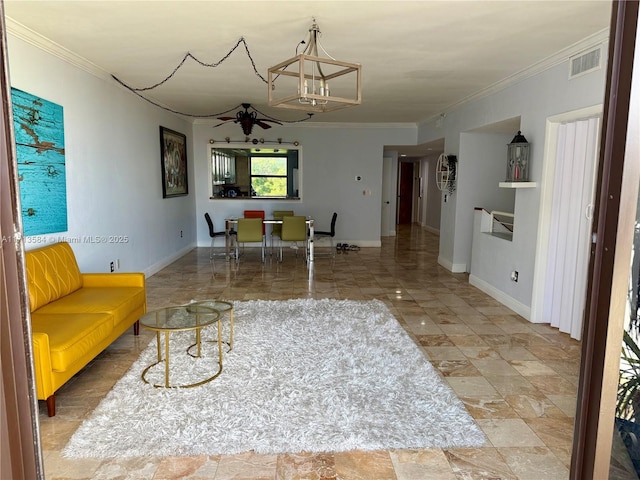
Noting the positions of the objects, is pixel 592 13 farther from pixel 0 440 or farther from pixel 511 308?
pixel 0 440

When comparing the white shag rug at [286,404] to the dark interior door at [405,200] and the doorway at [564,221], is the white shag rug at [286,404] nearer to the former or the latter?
the doorway at [564,221]

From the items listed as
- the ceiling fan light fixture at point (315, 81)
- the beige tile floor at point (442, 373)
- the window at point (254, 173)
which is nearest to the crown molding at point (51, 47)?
the ceiling fan light fixture at point (315, 81)

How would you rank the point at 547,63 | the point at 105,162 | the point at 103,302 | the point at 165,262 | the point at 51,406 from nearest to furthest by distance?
1. the point at 51,406
2. the point at 103,302
3. the point at 547,63
4. the point at 105,162
5. the point at 165,262

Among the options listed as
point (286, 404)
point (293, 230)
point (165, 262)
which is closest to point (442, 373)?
point (286, 404)

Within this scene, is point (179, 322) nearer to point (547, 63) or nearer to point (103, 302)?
point (103, 302)

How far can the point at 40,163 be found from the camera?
3369mm

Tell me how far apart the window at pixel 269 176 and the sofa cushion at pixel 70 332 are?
6729mm

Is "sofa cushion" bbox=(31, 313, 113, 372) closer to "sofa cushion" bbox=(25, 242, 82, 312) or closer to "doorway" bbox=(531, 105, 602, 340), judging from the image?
"sofa cushion" bbox=(25, 242, 82, 312)

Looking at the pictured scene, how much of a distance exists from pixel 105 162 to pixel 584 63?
178 inches

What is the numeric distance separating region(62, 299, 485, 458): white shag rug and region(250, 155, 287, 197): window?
243 inches

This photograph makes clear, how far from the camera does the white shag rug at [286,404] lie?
7.03 ft

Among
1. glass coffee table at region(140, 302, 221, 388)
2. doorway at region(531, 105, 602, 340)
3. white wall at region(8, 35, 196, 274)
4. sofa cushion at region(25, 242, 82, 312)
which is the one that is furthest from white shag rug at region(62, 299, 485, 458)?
white wall at region(8, 35, 196, 274)

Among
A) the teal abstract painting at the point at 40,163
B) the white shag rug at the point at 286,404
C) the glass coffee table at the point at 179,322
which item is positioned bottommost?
the white shag rug at the point at 286,404

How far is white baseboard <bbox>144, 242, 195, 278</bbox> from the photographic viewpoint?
5836 millimetres
